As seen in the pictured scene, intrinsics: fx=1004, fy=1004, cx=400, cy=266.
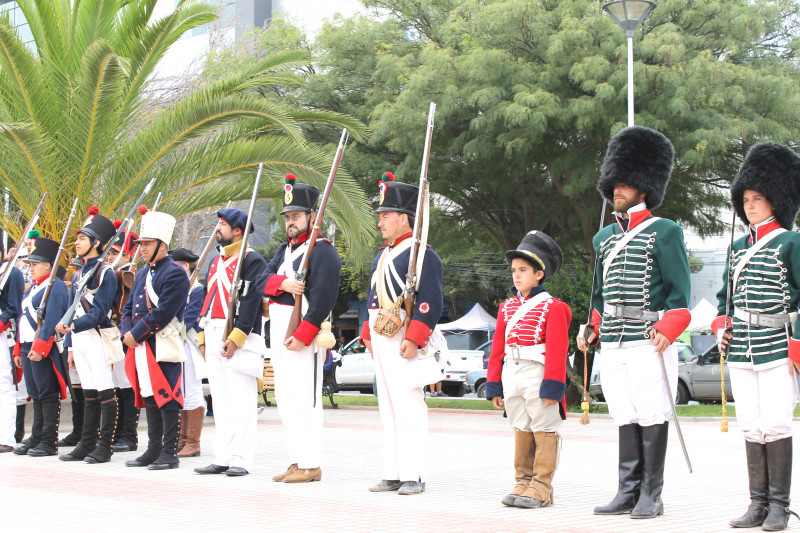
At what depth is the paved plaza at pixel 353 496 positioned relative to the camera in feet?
20.9

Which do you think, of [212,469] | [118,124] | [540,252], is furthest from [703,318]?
[540,252]

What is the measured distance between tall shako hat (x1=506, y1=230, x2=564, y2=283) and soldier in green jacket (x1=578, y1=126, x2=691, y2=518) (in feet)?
1.32

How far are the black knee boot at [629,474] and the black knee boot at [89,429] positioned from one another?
5.43m

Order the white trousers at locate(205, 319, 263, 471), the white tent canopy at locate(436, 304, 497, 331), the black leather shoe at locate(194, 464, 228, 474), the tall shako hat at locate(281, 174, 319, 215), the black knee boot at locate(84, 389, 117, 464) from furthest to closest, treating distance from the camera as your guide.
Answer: the white tent canopy at locate(436, 304, 497, 331) → the black knee boot at locate(84, 389, 117, 464) → the black leather shoe at locate(194, 464, 228, 474) → the white trousers at locate(205, 319, 263, 471) → the tall shako hat at locate(281, 174, 319, 215)

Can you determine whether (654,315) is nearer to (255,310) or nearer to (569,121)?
(255,310)

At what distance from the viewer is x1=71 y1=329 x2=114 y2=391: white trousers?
9.88m

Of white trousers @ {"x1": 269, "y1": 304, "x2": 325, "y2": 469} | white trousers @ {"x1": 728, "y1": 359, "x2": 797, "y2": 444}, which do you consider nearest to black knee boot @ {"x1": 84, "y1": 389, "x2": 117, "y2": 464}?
white trousers @ {"x1": 269, "y1": 304, "x2": 325, "y2": 469}

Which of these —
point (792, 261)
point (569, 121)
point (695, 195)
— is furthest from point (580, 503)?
point (695, 195)

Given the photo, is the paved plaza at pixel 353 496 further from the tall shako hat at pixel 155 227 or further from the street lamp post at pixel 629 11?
the street lamp post at pixel 629 11

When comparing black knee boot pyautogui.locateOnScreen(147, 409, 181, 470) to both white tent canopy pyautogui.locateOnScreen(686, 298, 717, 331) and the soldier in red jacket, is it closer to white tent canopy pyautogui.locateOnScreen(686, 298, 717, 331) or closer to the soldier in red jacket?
the soldier in red jacket

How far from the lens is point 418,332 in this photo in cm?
749

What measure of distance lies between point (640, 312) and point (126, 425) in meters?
6.30

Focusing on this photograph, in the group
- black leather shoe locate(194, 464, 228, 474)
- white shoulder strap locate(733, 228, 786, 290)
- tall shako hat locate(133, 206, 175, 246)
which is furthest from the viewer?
tall shako hat locate(133, 206, 175, 246)

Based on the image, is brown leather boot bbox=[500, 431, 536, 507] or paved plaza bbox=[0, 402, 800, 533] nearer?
paved plaza bbox=[0, 402, 800, 533]
